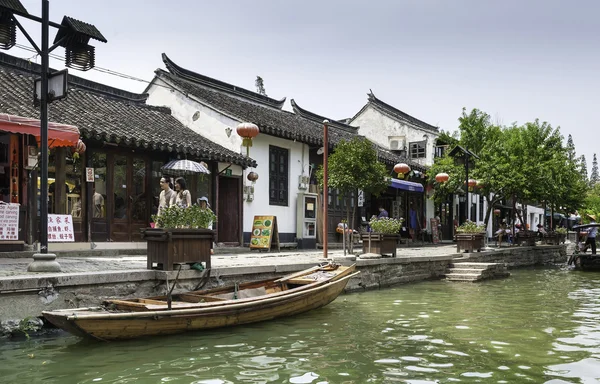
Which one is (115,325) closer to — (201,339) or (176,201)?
(201,339)

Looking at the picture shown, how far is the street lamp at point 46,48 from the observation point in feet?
25.0

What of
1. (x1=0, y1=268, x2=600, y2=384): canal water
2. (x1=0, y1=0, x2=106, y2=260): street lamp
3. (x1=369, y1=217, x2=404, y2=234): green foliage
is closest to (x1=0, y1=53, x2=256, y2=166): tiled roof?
(x1=0, y1=0, x2=106, y2=260): street lamp

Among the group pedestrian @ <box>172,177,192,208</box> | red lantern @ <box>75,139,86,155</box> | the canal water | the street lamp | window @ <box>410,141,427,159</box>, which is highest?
window @ <box>410,141,427,159</box>

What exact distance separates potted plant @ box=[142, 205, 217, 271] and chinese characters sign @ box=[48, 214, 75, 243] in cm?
355

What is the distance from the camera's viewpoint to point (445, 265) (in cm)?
1537

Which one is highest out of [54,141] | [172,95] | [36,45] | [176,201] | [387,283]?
[172,95]

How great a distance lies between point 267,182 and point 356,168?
12.9 ft

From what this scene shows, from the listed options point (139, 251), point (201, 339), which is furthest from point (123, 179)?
point (201, 339)

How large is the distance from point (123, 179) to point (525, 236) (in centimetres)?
1762

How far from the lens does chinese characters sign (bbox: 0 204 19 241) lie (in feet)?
32.9

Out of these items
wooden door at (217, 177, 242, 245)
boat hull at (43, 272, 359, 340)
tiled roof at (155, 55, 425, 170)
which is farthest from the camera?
tiled roof at (155, 55, 425, 170)

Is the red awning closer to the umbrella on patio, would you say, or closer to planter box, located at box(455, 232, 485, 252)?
the umbrella on patio

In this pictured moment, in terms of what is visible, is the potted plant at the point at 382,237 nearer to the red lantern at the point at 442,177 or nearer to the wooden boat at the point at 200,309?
the wooden boat at the point at 200,309

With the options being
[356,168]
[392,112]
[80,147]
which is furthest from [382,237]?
[392,112]
